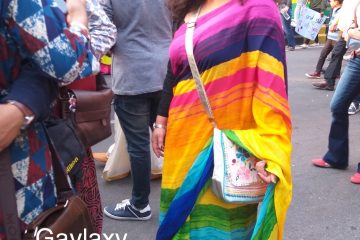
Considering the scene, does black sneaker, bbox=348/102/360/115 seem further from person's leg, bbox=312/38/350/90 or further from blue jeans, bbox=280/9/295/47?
blue jeans, bbox=280/9/295/47

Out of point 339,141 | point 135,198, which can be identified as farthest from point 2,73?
point 339,141

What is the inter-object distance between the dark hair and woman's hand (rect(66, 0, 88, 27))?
2.01 ft

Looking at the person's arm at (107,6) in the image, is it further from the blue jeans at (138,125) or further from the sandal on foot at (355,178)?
the sandal on foot at (355,178)

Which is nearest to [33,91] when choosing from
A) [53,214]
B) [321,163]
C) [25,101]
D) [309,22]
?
[25,101]

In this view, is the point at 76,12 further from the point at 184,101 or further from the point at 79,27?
the point at 184,101

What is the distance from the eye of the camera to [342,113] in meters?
3.98

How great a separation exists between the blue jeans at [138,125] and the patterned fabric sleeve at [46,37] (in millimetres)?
1600

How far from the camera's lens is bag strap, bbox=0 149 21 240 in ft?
3.78

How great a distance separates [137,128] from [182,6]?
110 centimetres

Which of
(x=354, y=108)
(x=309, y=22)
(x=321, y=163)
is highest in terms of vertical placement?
(x=321, y=163)

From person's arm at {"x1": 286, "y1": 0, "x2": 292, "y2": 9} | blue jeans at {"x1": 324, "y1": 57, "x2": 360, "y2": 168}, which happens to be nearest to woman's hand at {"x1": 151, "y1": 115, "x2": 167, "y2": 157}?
blue jeans at {"x1": 324, "y1": 57, "x2": 360, "y2": 168}

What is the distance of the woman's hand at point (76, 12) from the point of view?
1.32m

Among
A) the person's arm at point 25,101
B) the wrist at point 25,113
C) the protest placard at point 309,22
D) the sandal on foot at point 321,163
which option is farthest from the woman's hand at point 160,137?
the protest placard at point 309,22

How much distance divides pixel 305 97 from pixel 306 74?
1.75 metres
